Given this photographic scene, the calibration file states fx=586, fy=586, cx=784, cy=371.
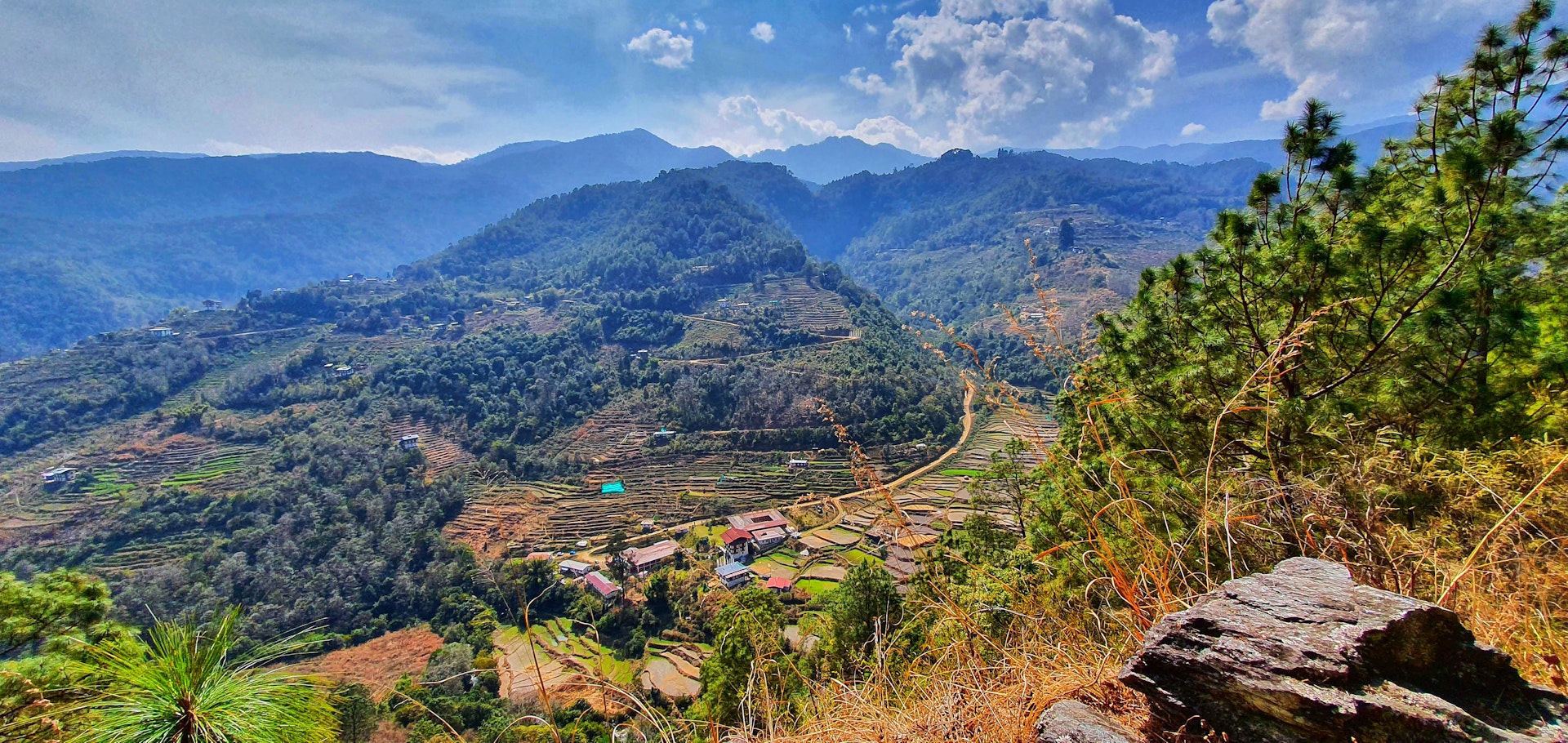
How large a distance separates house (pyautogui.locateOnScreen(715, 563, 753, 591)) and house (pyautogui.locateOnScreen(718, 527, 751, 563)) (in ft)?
4.72

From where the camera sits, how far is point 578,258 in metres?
99.6

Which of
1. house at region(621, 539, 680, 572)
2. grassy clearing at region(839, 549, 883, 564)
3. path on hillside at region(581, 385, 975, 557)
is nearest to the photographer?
grassy clearing at region(839, 549, 883, 564)

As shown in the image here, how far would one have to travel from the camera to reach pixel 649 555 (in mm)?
26719

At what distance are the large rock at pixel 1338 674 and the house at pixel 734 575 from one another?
2296 centimetres

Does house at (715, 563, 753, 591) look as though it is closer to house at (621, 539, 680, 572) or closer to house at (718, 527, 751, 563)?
house at (718, 527, 751, 563)

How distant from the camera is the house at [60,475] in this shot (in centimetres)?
3466

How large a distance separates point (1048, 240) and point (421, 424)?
97502 mm

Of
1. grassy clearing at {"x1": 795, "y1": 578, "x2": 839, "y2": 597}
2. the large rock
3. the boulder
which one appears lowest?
grassy clearing at {"x1": 795, "y1": 578, "x2": 839, "y2": 597}

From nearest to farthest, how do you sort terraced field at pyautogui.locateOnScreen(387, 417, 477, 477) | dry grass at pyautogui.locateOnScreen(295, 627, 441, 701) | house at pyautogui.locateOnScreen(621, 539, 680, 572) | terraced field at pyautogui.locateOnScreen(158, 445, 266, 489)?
dry grass at pyautogui.locateOnScreen(295, 627, 441, 701)
house at pyautogui.locateOnScreen(621, 539, 680, 572)
terraced field at pyautogui.locateOnScreen(158, 445, 266, 489)
terraced field at pyautogui.locateOnScreen(387, 417, 477, 477)

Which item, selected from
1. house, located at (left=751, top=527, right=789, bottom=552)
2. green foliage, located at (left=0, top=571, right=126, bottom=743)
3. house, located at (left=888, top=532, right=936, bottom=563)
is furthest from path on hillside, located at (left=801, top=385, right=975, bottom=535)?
house, located at (left=888, top=532, right=936, bottom=563)

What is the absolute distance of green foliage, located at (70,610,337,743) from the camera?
2061mm

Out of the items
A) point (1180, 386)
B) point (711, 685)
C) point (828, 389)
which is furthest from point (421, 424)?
point (1180, 386)

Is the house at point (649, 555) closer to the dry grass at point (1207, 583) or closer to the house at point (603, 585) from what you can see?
the house at point (603, 585)

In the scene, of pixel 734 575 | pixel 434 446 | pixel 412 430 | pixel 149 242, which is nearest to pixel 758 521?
pixel 734 575
